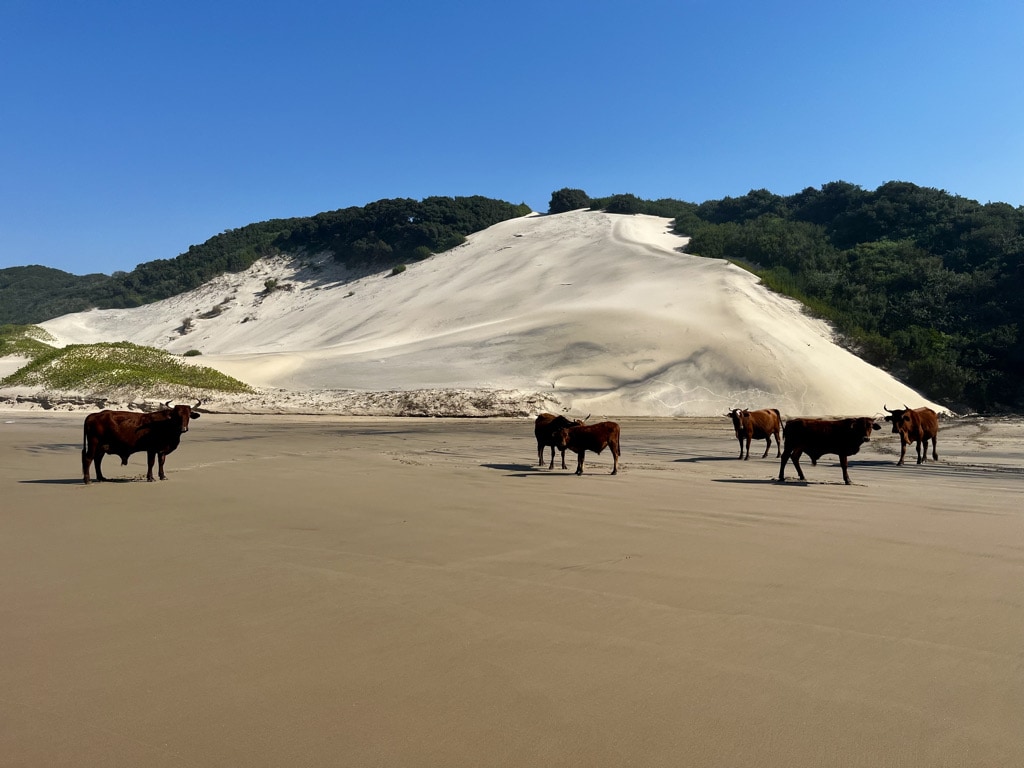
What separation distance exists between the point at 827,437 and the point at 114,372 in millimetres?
27547

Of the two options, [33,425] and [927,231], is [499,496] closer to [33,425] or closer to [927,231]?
[33,425]

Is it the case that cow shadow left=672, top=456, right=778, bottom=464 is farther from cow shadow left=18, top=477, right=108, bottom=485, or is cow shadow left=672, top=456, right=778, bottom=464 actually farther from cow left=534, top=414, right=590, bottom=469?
cow shadow left=18, top=477, right=108, bottom=485

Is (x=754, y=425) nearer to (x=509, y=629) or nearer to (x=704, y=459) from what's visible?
(x=704, y=459)

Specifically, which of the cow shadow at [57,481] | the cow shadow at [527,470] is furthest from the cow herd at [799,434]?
the cow shadow at [57,481]

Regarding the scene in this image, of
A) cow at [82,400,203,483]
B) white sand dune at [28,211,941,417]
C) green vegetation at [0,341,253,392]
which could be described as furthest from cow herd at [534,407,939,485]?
green vegetation at [0,341,253,392]

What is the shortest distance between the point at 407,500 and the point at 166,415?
485cm

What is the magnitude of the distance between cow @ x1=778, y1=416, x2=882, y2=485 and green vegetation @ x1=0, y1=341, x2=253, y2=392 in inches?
913

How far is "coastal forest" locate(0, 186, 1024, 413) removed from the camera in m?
33.8

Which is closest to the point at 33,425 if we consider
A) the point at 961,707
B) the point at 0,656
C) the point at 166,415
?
the point at 166,415

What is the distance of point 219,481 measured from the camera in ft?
37.6

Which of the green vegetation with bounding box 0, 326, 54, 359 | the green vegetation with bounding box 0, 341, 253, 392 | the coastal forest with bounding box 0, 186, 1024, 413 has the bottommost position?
the green vegetation with bounding box 0, 341, 253, 392

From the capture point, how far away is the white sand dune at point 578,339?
27.8m

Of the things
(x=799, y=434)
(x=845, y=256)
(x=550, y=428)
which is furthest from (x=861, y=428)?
(x=845, y=256)

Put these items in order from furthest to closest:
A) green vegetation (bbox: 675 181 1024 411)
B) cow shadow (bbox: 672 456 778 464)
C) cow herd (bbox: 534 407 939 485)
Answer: green vegetation (bbox: 675 181 1024 411) < cow shadow (bbox: 672 456 778 464) < cow herd (bbox: 534 407 939 485)
